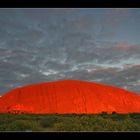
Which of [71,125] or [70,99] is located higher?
[70,99]

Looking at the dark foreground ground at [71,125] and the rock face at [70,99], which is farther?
the rock face at [70,99]

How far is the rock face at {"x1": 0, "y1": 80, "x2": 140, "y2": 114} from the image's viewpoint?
5006 cm

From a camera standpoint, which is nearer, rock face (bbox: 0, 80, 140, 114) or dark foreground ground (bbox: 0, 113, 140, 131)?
dark foreground ground (bbox: 0, 113, 140, 131)

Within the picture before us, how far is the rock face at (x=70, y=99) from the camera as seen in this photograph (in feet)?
164

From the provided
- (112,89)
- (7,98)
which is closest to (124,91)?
(112,89)

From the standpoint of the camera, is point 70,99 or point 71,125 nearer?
point 71,125

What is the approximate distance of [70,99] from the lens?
52594 millimetres

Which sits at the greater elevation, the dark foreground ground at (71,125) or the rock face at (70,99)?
the rock face at (70,99)

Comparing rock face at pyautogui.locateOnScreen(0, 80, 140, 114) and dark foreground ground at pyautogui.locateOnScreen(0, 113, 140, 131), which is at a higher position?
rock face at pyautogui.locateOnScreen(0, 80, 140, 114)

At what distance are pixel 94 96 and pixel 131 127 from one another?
41257 millimetres
